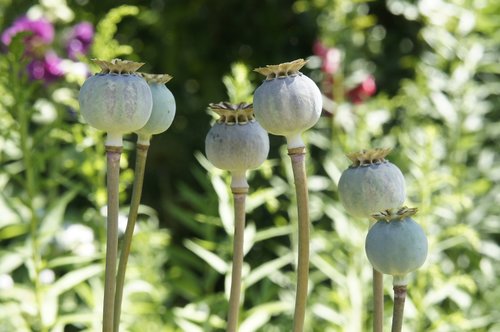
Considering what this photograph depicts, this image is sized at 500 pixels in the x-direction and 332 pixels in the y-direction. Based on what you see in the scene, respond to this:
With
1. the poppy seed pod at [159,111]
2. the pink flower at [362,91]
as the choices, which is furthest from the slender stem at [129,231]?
the pink flower at [362,91]

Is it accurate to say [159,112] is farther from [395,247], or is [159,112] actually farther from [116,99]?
[395,247]

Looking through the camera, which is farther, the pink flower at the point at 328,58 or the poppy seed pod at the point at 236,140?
the pink flower at the point at 328,58

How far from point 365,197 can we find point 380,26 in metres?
1.99

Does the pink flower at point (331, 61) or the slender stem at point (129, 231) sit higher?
the slender stem at point (129, 231)

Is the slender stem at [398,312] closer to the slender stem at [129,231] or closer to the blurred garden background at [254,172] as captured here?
the slender stem at [129,231]

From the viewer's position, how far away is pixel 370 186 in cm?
62

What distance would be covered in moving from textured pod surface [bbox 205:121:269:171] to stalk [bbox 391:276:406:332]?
0.13 m

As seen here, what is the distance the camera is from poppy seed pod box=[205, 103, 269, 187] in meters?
0.63

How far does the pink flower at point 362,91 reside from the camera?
197 centimetres

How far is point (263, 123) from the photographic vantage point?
595 millimetres

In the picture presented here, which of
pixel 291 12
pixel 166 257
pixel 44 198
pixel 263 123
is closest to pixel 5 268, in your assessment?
pixel 166 257

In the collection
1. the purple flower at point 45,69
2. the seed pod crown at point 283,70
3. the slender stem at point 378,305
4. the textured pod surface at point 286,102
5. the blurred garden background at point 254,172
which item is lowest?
the blurred garden background at point 254,172

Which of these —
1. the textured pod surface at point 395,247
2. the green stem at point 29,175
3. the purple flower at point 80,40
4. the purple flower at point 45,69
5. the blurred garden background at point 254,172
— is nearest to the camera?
the textured pod surface at point 395,247

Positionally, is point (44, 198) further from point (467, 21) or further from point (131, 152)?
point (467, 21)
